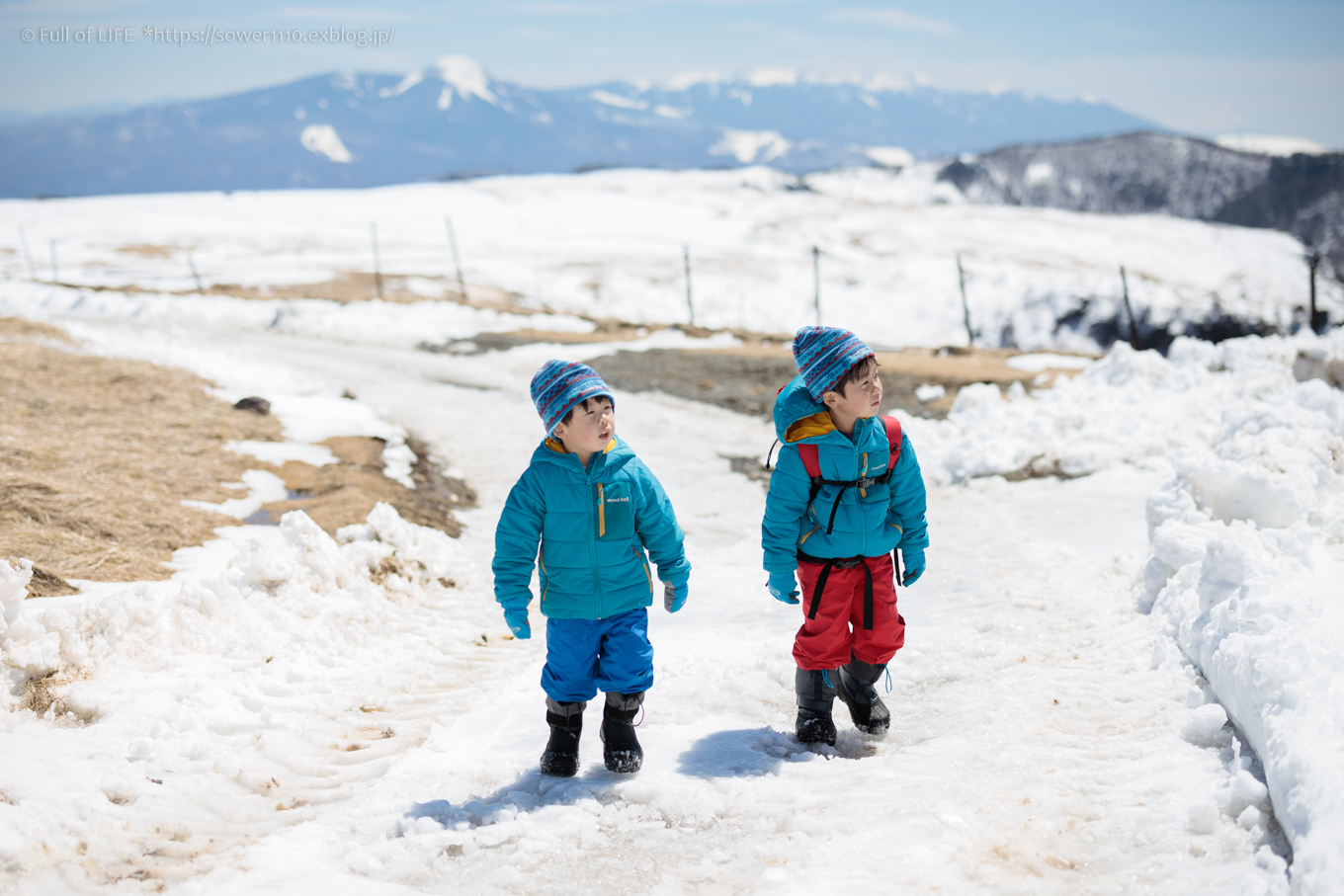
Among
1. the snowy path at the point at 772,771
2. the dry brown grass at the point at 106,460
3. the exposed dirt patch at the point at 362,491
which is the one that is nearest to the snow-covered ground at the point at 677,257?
the dry brown grass at the point at 106,460

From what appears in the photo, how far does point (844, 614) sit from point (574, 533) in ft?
4.35

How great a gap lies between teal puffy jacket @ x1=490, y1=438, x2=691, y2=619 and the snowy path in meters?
0.82

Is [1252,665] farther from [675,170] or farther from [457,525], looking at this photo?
[675,170]

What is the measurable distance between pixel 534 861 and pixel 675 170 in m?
150

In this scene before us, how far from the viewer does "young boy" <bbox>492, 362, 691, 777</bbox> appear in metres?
3.59

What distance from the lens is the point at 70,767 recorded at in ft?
11.7

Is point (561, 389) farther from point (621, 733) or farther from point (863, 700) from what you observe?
point (863, 700)

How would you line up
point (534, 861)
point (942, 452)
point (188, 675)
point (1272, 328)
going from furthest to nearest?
point (1272, 328) → point (942, 452) → point (188, 675) → point (534, 861)

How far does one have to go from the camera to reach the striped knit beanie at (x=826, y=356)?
373cm

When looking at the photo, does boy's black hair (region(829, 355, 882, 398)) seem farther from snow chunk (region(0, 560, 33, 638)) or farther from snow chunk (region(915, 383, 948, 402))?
snow chunk (region(915, 383, 948, 402))

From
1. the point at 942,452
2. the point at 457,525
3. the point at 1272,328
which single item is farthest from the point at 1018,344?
the point at 457,525

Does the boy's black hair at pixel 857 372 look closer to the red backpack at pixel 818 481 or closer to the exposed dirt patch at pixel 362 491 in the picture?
the red backpack at pixel 818 481

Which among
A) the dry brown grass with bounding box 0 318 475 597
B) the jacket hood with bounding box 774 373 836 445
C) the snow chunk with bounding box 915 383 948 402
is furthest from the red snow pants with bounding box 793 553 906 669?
the snow chunk with bounding box 915 383 948 402

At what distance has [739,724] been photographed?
435 centimetres
